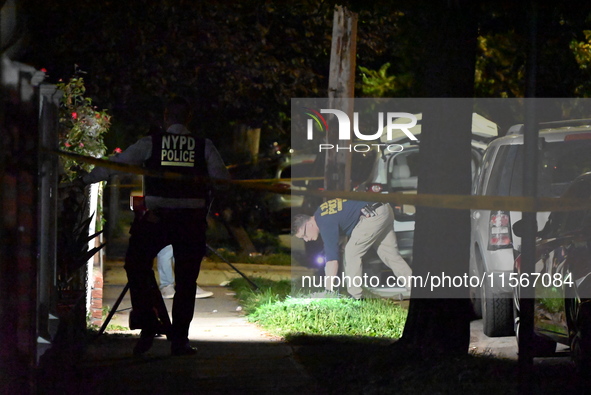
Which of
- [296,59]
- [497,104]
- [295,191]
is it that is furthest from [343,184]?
[497,104]

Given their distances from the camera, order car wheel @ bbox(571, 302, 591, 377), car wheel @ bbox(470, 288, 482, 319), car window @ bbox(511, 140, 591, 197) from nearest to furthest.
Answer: car wheel @ bbox(571, 302, 591, 377) → car window @ bbox(511, 140, 591, 197) → car wheel @ bbox(470, 288, 482, 319)

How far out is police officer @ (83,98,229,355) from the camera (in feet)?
19.8

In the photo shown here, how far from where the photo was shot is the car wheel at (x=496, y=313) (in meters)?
7.79

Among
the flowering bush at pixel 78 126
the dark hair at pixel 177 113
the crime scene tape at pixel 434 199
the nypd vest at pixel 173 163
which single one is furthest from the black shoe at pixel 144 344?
the flowering bush at pixel 78 126

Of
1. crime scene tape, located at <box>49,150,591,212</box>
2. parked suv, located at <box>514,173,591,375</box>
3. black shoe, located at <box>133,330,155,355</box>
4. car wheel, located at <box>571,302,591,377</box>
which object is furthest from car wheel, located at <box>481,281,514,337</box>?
black shoe, located at <box>133,330,155,355</box>

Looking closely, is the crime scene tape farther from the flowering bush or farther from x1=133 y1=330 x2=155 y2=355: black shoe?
the flowering bush

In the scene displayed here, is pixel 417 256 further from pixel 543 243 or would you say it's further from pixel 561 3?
pixel 561 3

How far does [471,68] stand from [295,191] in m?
1.48

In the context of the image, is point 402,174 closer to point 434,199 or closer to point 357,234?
point 357,234

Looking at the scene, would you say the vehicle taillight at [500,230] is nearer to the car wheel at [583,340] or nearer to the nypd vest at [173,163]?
the car wheel at [583,340]

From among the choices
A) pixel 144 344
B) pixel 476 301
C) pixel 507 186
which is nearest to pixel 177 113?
pixel 144 344

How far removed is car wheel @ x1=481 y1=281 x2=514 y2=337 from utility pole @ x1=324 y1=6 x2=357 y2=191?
394cm

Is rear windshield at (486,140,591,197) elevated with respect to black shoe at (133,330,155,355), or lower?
elevated

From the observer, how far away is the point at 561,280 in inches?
221
